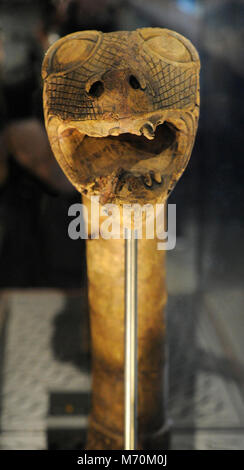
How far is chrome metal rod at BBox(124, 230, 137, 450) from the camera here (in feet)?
3.28

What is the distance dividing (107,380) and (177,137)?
0.63 metres

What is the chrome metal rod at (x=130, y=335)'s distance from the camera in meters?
1.00

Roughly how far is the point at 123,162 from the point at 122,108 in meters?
0.13

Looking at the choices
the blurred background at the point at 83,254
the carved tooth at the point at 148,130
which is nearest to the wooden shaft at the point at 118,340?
the blurred background at the point at 83,254

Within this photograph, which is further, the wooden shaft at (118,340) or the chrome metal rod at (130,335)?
the wooden shaft at (118,340)

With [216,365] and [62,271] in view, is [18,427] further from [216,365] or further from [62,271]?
[216,365]

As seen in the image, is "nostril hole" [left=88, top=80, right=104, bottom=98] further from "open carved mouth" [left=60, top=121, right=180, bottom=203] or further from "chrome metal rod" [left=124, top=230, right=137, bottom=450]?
"chrome metal rod" [left=124, top=230, right=137, bottom=450]

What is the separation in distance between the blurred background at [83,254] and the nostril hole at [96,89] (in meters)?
0.32

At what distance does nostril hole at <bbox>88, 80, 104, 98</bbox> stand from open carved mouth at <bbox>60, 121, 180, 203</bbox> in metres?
0.09

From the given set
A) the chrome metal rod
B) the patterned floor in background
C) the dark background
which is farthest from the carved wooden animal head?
the patterned floor in background

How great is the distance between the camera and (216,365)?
70.5 inches

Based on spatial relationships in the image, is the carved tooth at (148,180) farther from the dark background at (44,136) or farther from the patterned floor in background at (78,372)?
the patterned floor in background at (78,372)

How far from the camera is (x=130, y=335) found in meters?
1.02
